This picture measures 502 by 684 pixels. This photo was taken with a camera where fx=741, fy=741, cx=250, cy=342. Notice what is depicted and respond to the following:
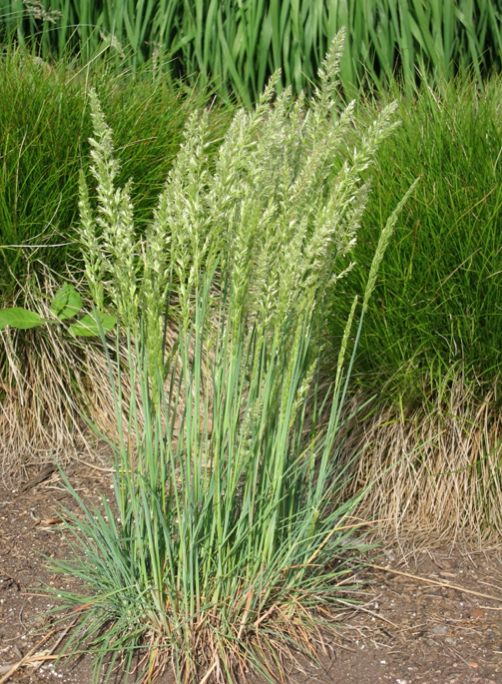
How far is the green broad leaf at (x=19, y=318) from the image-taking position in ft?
9.22

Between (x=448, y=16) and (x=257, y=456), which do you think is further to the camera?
(x=448, y=16)

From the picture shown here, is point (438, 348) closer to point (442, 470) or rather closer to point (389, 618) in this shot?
point (442, 470)

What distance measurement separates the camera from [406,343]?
2.54 metres

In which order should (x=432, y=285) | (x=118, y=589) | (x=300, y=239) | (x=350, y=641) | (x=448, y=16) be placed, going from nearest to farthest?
(x=300, y=239) < (x=118, y=589) < (x=350, y=641) < (x=432, y=285) < (x=448, y=16)

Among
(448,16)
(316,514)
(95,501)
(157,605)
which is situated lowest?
(95,501)

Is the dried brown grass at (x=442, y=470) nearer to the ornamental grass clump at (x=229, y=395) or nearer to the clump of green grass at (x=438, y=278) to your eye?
the clump of green grass at (x=438, y=278)

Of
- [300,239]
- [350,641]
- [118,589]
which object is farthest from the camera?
[350,641]

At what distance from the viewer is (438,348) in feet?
8.32

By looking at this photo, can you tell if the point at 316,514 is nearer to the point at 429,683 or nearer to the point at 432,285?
the point at 429,683

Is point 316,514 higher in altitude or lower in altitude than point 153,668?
higher

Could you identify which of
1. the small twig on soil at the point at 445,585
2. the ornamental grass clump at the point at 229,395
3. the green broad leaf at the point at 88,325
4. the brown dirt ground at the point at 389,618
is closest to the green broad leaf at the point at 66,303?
the green broad leaf at the point at 88,325

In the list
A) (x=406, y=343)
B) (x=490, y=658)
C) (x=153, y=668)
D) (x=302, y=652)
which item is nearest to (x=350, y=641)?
(x=302, y=652)

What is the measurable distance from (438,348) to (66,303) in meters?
1.46

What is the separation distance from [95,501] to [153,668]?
102 cm
